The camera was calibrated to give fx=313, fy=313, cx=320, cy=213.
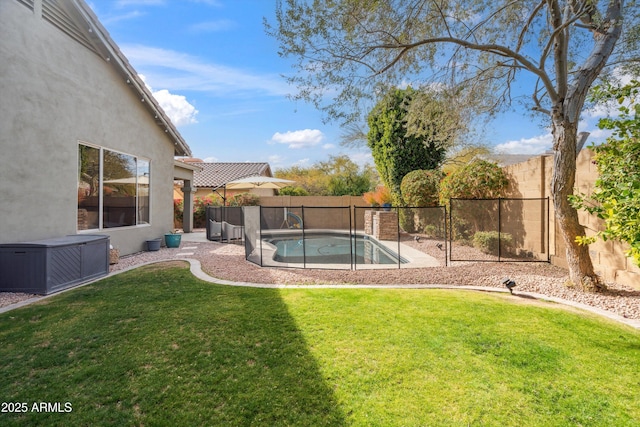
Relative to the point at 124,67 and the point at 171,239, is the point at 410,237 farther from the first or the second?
the point at 124,67

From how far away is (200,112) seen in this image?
42.6 feet

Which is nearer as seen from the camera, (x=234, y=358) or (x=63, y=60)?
(x=234, y=358)

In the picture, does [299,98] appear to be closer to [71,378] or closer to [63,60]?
[63,60]

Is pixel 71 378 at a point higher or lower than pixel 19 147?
lower

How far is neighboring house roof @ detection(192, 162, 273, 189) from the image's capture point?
885 inches

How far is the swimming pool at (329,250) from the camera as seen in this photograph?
9758 millimetres

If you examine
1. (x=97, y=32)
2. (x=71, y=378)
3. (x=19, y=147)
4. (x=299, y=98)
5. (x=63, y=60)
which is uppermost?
(x=97, y=32)

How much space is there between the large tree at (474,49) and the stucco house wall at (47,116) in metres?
4.44

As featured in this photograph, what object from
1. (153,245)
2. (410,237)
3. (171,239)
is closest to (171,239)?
(171,239)

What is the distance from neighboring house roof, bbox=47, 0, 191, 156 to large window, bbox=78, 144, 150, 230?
198cm

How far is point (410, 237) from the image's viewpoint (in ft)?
41.3

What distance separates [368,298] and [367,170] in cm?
2428

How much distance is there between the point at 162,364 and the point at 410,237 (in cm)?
1092

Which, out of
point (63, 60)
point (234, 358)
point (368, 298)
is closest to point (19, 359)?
point (234, 358)
